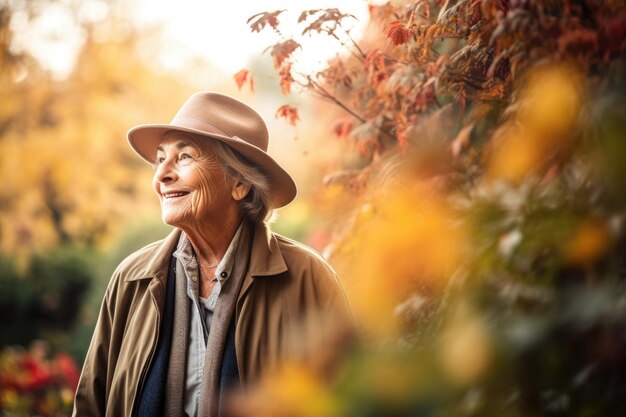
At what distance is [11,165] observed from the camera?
28.0 ft

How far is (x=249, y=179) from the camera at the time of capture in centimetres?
258

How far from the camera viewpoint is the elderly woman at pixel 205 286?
2.32m

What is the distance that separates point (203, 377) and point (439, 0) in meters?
1.45

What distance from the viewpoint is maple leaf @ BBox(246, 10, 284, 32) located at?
2377mm

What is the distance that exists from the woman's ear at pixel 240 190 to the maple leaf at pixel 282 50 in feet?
1.57

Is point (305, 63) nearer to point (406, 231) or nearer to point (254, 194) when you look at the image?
point (254, 194)

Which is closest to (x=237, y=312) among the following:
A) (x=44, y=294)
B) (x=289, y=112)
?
(x=289, y=112)

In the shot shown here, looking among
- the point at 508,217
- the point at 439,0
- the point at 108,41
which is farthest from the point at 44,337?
the point at 508,217

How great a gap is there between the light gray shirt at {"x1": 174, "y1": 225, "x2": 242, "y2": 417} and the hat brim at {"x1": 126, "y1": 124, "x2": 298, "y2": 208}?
226mm

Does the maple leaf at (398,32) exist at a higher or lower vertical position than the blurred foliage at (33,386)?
higher

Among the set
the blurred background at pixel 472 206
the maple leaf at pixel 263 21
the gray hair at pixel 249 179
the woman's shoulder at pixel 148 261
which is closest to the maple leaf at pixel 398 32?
the blurred background at pixel 472 206

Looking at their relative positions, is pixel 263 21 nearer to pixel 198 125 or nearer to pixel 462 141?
pixel 198 125

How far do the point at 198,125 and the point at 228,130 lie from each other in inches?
4.7

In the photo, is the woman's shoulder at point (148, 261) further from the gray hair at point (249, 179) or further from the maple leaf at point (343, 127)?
the maple leaf at point (343, 127)
